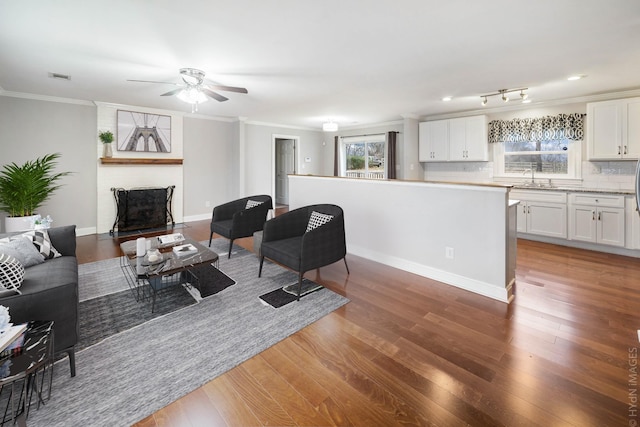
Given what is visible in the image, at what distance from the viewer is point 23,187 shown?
14.7 feet

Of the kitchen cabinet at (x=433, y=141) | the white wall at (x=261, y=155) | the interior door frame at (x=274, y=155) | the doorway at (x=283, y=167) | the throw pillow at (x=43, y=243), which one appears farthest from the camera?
the doorway at (x=283, y=167)

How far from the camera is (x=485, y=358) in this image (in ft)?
6.86

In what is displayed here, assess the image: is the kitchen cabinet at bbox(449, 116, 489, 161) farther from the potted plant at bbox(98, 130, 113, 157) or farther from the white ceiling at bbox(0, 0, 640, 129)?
the potted plant at bbox(98, 130, 113, 157)

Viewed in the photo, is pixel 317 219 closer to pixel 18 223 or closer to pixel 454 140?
pixel 454 140

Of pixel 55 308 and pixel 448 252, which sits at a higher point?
pixel 448 252

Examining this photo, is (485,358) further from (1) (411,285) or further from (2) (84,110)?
(2) (84,110)

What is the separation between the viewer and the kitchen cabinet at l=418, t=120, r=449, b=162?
20.9ft

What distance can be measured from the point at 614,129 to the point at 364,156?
5304mm

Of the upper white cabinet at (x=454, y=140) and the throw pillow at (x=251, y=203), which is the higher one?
the upper white cabinet at (x=454, y=140)

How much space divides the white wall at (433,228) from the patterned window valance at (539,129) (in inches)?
135

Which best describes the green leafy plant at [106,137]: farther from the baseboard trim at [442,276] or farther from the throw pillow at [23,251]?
the baseboard trim at [442,276]

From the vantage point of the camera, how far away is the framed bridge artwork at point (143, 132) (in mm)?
5840

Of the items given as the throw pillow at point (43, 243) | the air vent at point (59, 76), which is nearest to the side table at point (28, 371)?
the throw pillow at point (43, 243)

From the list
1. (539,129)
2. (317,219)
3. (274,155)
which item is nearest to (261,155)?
(274,155)
